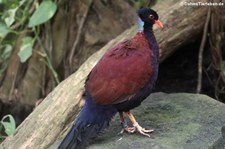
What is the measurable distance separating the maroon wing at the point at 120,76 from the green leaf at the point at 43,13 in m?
1.51

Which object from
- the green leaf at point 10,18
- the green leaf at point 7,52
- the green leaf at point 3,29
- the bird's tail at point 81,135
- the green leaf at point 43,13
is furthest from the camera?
the green leaf at point 7,52

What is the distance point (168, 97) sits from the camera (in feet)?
12.3

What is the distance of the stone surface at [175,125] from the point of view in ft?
10.0

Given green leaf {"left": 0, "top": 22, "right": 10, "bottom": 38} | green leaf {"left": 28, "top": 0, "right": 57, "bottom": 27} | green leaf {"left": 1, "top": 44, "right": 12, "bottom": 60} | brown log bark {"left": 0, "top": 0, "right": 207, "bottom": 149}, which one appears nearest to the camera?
brown log bark {"left": 0, "top": 0, "right": 207, "bottom": 149}

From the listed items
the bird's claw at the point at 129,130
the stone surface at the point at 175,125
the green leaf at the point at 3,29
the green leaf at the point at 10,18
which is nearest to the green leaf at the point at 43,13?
the green leaf at the point at 10,18

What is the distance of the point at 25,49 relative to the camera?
463 centimetres

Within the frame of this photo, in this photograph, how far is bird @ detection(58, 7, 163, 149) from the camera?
119 inches

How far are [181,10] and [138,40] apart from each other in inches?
44.5

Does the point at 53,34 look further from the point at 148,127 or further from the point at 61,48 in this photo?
the point at 148,127

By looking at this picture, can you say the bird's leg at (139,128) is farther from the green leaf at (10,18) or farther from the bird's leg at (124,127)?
the green leaf at (10,18)

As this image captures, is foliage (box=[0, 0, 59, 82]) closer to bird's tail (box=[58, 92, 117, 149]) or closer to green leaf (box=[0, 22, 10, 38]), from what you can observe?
green leaf (box=[0, 22, 10, 38])

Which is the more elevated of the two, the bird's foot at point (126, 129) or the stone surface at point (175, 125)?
the bird's foot at point (126, 129)

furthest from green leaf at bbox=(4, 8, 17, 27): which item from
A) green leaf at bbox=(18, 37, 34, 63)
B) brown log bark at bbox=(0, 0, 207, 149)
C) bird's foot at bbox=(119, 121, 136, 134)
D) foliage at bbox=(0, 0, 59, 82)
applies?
bird's foot at bbox=(119, 121, 136, 134)

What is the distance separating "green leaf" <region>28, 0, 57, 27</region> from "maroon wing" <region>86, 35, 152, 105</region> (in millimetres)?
1507
